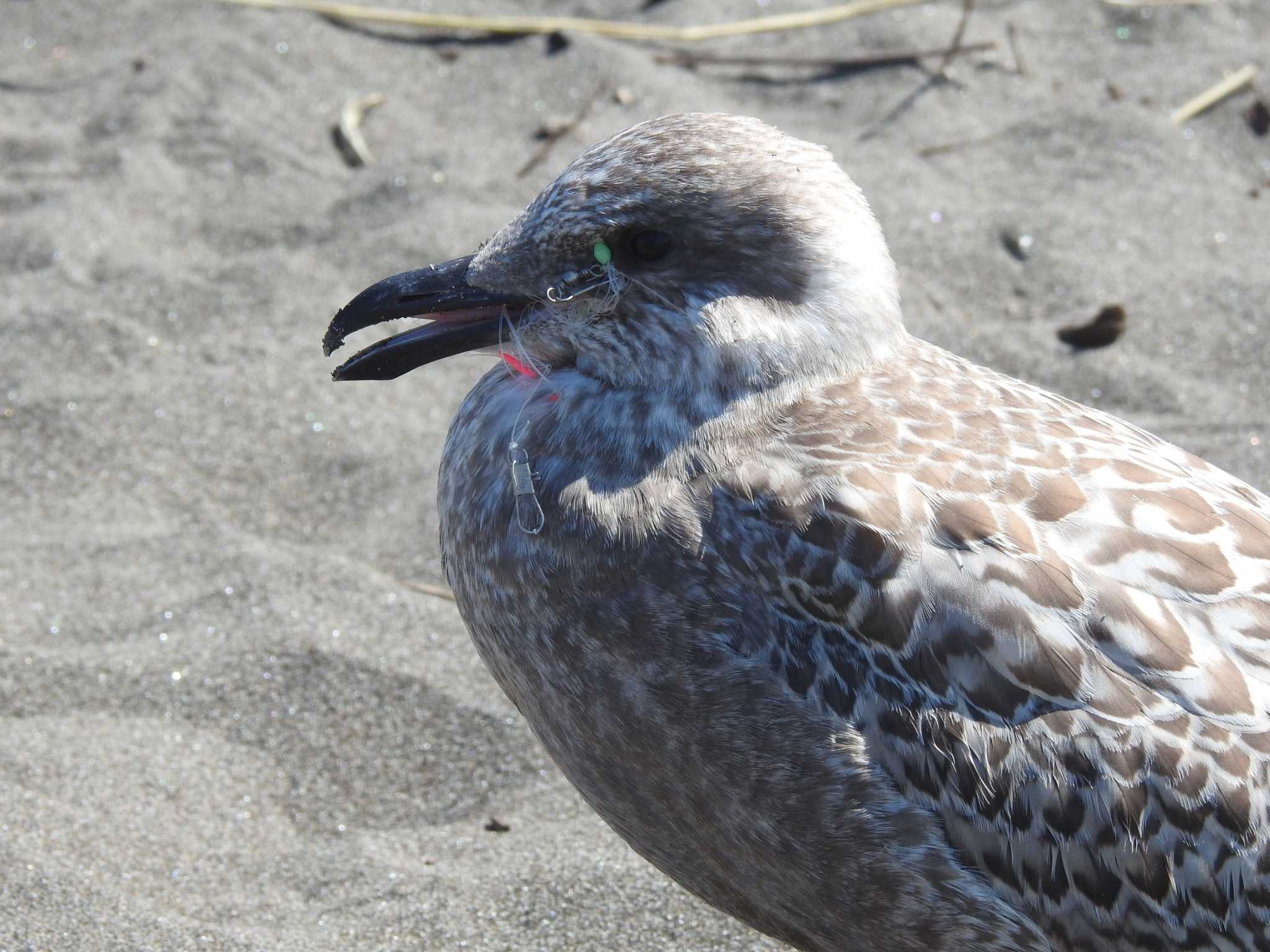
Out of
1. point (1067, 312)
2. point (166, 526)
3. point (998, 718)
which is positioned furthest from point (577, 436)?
point (1067, 312)

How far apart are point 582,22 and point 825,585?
382 centimetres

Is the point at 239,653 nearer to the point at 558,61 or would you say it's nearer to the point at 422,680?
the point at 422,680

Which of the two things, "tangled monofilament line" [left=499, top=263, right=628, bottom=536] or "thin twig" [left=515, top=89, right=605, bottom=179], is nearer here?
"tangled monofilament line" [left=499, top=263, right=628, bottom=536]

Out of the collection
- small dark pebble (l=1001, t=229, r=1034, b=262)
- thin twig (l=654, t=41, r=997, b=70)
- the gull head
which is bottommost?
small dark pebble (l=1001, t=229, r=1034, b=262)

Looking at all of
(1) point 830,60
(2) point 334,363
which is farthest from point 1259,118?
(2) point 334,363

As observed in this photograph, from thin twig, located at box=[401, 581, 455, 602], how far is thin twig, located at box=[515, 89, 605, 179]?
1.81 metres

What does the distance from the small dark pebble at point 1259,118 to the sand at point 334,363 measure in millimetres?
67

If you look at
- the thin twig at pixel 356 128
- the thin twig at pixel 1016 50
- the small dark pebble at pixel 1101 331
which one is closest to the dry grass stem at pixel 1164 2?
the thin twig at pixel 1016 50

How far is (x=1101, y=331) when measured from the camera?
434cm

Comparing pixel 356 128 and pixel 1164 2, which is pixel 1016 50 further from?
pixel 356 128

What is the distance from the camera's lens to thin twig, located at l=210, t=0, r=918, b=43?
5551mm

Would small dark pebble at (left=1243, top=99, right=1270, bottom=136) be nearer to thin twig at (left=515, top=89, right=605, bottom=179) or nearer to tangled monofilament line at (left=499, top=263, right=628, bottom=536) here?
thin twig at (left=515, top=89, right=605, bottom=179)

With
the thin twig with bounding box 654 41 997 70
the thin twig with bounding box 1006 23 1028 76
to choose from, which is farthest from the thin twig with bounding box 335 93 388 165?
the thin twig with bounding box 1006 23 1028 76

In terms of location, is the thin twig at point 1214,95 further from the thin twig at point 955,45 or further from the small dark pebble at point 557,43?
the small dark pebble at point 557,43
